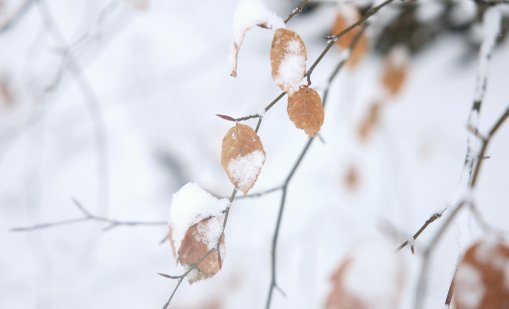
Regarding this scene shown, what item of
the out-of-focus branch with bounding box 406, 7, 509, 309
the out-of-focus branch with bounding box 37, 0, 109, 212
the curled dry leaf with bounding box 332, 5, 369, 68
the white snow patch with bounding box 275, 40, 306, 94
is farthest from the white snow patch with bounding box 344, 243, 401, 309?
the out-of-focus branch with bounding box 37, 0, 109, 212

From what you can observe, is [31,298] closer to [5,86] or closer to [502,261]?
[5,86]

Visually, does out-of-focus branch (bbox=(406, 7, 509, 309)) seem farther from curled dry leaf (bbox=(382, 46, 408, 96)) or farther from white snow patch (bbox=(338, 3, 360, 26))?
curled dry leaf (bbox=(382, 46, 408, 96))

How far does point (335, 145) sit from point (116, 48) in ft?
4.80

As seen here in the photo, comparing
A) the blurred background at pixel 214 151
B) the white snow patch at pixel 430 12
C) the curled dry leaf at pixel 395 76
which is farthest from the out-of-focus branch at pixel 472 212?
the white snow patch at pixel 430 12

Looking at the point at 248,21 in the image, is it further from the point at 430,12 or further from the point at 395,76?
the point at 430,12

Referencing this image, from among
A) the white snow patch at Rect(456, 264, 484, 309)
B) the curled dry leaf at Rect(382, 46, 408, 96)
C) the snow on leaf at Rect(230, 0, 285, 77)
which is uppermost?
the curled dry leaf at Rect(382, 46, 408, 96)

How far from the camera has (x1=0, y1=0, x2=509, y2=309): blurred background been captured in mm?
1867

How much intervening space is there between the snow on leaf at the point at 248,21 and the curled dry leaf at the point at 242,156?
56mm

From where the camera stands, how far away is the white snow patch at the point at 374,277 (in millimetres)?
758

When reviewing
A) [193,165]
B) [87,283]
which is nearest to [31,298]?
[87,283]

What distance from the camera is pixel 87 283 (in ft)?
7.07

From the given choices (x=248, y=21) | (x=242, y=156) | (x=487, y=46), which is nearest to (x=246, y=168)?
(x=242, y=156)

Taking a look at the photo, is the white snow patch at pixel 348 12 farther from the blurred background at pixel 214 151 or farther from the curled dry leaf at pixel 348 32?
the blurred background at pixel 214 151

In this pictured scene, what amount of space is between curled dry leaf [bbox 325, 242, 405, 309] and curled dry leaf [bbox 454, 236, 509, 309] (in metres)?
0.26
